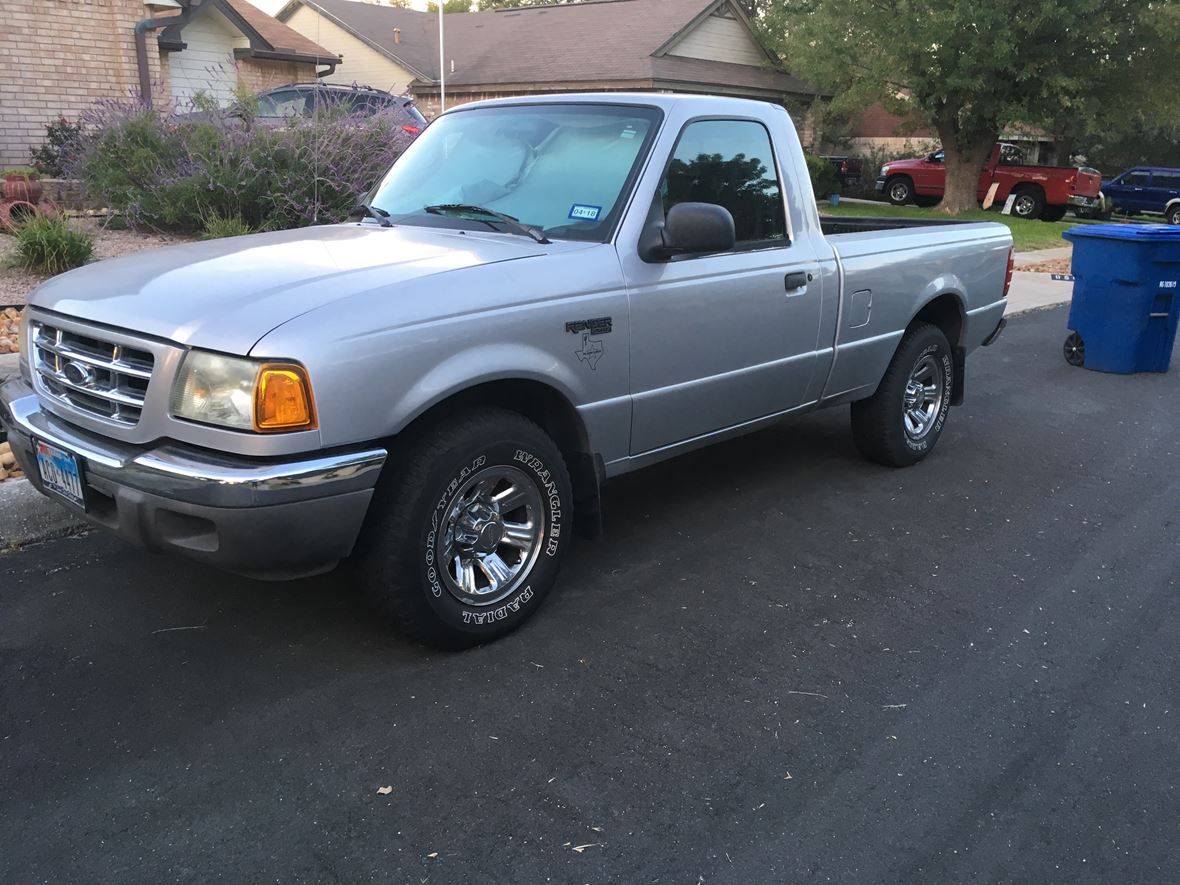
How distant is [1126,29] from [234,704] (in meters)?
26.3

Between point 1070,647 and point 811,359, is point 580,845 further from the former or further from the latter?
point 811,359

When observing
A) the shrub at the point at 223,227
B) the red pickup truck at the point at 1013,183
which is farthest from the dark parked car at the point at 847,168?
the shrub at the point at 223,227

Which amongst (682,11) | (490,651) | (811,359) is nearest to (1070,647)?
(811,359)

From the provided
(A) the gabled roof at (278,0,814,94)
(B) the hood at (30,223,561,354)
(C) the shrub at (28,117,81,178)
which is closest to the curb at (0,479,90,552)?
(B) the hood at (30,223,561,354)

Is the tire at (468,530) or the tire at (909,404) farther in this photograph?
the tire at (909,404)

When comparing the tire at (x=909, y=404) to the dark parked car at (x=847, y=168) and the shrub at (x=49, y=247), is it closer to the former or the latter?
the shrub at (x=49, y=247)

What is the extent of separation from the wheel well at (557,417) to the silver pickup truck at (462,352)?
10 millimetres

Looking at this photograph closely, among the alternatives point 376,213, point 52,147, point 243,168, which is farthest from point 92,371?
point 52,147

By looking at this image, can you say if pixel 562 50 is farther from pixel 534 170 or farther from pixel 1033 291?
pixel 534 170

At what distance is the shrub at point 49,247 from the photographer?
29.5 feet

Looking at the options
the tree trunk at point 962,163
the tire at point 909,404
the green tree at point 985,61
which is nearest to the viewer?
the tire at point 909,404

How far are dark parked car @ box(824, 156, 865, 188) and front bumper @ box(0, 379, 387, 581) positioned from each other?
1172 inches

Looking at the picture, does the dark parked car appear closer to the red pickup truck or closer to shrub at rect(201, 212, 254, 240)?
the red pickup truck

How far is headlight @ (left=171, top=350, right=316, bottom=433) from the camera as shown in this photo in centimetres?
297
